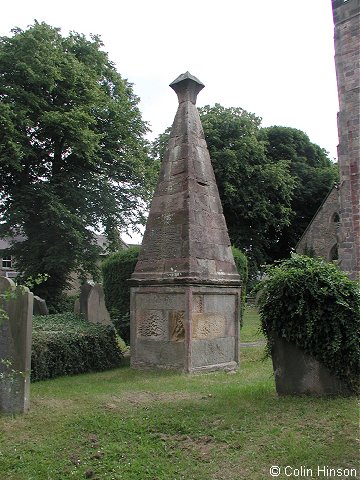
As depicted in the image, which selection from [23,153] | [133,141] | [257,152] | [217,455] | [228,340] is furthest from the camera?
[257,152]

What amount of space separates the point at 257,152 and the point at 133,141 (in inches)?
384

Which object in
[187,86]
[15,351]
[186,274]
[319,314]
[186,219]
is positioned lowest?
[15,351]

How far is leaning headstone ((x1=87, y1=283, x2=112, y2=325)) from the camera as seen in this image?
14492mm

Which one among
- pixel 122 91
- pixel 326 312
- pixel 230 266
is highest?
pixel 122 91

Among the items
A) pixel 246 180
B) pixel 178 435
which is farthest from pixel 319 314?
pixel 246 180

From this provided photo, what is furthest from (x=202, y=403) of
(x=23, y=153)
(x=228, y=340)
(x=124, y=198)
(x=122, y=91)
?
(x=122, y=91)

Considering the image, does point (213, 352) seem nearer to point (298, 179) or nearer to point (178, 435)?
point (178, 435)

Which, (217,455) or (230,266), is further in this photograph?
(230,266)

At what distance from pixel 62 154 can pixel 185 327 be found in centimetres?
1722

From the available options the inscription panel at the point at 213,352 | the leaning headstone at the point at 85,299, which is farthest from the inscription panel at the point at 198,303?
the leaning headstone at the point at 85,299

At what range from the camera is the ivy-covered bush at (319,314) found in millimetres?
5684

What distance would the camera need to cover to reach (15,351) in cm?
611

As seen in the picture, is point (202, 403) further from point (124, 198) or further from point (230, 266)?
point (124, 198)

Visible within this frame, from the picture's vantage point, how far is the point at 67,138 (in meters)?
21.7
